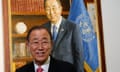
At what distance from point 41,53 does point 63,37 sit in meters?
0.23

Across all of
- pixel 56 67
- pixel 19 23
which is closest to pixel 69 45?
pixel 56 67

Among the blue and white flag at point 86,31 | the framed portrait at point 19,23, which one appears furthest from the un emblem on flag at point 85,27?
the framed portrait at point 19,23

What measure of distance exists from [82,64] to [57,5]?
54 centimetres

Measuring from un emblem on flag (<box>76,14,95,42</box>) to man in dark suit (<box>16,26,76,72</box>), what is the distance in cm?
30

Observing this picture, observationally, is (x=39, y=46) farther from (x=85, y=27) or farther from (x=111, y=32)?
(x=111, y=32)

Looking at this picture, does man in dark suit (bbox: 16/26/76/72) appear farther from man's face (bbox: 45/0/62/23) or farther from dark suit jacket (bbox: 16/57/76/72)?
man's face (bbox: 45/0/62/23)

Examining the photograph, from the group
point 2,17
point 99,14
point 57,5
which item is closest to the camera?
point 2,17

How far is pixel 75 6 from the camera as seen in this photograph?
2025 mm

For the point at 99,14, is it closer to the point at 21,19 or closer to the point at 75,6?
the point at 75,6

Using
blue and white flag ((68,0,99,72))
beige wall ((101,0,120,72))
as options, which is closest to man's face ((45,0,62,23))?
blue and white flag ((68,0,99,72))

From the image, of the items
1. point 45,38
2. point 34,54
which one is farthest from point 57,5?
point 34,54

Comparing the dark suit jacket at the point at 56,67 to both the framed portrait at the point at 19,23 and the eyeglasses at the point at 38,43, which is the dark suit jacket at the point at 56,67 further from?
the eyeglasses at the point at 38,43

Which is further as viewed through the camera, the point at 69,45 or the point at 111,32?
the point at 111,32

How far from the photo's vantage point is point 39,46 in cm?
185
